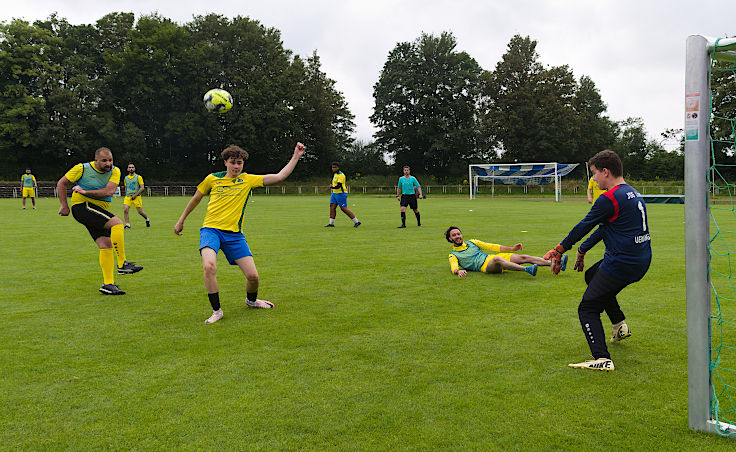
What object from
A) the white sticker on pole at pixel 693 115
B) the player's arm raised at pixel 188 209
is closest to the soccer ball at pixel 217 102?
the player's arm raised at pixel 188 209

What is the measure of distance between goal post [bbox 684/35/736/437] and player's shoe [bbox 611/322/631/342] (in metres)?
1.71

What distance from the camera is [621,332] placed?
5.05 metres

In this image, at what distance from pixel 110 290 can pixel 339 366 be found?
450 centimetres

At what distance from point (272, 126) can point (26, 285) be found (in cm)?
5504

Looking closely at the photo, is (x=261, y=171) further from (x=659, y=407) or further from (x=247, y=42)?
(x=659, y=407)

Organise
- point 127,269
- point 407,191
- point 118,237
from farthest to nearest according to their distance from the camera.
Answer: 1. point 407,191
2. point 127,269
3. point 118,237

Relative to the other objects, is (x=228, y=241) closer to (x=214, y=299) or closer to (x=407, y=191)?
(x=214, y=299)

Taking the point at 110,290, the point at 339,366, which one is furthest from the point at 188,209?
the point at 339,366

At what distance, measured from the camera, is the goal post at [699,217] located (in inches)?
125

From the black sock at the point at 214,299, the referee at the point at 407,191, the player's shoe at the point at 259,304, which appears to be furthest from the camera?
the referee at the point at 407,191

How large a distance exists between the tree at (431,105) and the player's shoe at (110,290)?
201 ft

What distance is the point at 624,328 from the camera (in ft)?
16.5

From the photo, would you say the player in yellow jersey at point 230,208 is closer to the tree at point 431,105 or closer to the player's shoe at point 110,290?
the player's shoe at point 110,290

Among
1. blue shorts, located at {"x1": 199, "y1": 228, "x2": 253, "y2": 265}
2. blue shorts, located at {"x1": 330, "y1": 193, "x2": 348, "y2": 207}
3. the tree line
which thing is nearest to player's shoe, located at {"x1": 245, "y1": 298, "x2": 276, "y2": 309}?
blue shorts, located at {"x1": 199, "y1": 228, "x2": 253, "y2": 265}
